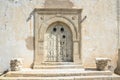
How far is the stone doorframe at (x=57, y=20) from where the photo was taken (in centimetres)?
1276

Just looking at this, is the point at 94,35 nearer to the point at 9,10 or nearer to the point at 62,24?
the point at 62,24

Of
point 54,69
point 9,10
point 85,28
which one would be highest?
point 9,10

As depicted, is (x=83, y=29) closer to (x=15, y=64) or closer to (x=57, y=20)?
(x=57, y=20)

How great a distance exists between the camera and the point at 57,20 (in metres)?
12.9

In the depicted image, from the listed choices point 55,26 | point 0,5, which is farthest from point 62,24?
point 0,5

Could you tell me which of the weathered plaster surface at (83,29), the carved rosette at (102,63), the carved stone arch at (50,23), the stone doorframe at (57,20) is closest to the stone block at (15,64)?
the weathered plaster surface at (83,29)

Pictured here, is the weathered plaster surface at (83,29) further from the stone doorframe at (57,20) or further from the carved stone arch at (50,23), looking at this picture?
the carved stone arch at (50,23)

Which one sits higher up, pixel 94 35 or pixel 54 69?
pixel 94 35

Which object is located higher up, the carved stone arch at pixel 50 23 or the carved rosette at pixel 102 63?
the carved stone arch at pixel 50 23

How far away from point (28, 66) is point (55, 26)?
230 centimetres

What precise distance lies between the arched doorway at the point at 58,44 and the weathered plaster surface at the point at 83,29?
673mm

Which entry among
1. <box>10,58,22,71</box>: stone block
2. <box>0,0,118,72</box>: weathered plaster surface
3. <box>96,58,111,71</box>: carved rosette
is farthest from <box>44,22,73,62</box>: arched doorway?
<box>10,58,22,71</box>: stone block

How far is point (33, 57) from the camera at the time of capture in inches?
502

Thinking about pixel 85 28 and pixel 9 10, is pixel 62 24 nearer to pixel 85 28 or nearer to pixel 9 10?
pixel 85 28
